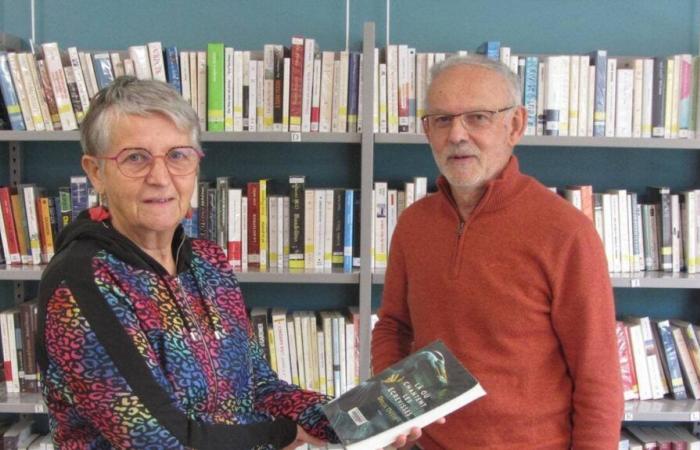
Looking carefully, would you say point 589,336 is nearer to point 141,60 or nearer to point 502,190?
point 502,190

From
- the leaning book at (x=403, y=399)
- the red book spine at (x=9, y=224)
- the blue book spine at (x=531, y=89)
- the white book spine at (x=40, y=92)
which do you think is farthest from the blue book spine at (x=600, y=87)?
the red book spine at (x=9, y=224)

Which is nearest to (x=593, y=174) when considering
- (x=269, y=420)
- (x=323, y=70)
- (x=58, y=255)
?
(x=323, y=70)

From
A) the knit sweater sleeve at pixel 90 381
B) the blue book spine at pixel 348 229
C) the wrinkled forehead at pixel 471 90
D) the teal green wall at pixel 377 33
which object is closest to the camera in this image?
the knit sweater sleeve at pixel 90 381

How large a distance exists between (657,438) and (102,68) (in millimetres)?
2739

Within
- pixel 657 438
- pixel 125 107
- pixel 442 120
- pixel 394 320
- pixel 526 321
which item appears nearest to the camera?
pixel 125 107

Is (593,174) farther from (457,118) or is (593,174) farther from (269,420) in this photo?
(269,420)

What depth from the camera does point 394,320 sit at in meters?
1.79

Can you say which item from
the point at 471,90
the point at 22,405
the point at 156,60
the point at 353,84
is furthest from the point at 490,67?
the point at 22,405

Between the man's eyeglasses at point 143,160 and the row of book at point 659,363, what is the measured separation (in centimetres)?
201

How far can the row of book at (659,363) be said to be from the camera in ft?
8.41

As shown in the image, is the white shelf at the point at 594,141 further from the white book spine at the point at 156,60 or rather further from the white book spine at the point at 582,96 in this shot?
the white book spine at the point at 156,60

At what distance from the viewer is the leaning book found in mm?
1278

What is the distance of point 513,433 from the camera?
146 cm

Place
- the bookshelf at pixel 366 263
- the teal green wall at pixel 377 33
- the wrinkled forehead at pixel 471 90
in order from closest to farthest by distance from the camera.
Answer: the wrinkled forehead at pixel 471 90 < the bookshelf at pixel 366 263 < the teal green wall at pixel 377 33
